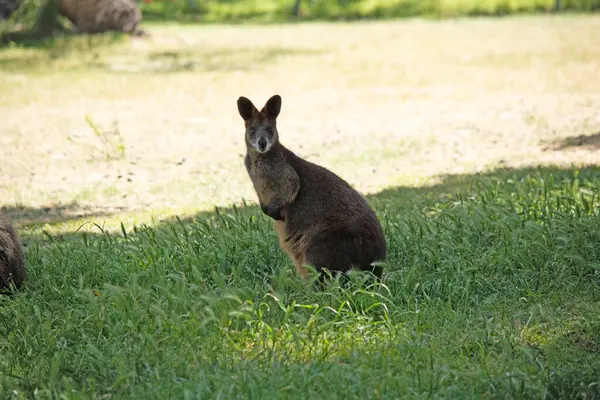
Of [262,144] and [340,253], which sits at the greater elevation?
[262,144]

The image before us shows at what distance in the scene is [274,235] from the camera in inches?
280

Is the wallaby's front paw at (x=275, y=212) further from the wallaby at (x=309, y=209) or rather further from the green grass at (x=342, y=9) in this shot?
the green grass at (x=342, y=9)

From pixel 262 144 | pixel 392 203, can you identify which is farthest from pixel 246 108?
pixel 392 203

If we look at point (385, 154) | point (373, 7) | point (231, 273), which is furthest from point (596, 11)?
point (231, 273)

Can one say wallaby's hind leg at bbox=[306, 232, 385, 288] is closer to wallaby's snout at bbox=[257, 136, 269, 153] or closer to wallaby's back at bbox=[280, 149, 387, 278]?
wallaby's back at bbox=[280, 149, 387, 278]

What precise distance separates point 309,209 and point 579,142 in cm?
675

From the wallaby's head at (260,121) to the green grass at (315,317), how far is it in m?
0.78

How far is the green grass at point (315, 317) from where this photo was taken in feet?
15.3

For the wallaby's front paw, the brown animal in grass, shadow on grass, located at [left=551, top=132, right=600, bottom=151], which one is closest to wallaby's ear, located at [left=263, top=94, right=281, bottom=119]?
the wallaby's front paw

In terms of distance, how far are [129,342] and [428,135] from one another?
320 inches

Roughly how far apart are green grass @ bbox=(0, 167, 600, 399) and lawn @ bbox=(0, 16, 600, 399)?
0.02m

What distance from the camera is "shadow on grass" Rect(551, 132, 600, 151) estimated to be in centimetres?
1160

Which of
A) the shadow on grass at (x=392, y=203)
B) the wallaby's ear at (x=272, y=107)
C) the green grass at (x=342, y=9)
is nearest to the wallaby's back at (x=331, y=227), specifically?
the wallaby's ear at (x=272, y=107)

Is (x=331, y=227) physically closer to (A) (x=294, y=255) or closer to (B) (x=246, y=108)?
(A) (x=294, y=255)
